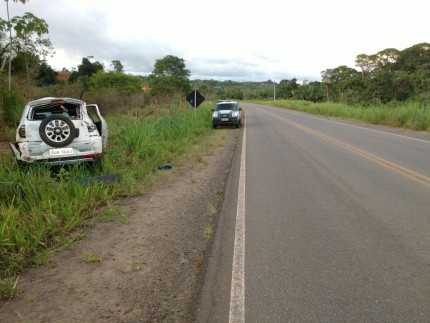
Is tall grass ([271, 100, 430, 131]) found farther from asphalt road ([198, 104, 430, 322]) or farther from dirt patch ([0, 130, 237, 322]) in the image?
dirt patch ([0, 130, 237, 322])

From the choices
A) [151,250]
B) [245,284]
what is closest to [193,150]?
[151,250]

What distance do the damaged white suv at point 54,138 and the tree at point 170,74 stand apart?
44266 millimetres

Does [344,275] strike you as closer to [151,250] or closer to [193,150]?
[151,250]

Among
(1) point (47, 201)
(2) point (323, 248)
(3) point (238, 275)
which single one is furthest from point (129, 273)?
(1) point (47, 201)

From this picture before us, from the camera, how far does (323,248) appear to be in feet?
14.6

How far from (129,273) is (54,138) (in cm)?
461

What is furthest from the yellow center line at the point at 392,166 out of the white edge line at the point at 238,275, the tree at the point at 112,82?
the tree at the point at 112,82

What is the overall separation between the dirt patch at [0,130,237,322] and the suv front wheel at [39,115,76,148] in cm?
230

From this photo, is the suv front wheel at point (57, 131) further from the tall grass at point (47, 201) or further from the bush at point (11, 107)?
the bush at point (11, 107)

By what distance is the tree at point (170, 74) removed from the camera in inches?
2048

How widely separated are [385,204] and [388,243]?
5.62 ft

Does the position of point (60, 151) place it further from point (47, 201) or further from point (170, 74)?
point (170, 74)

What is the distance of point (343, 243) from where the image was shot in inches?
181

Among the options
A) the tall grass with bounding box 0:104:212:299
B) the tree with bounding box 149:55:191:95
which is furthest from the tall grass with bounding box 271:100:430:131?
the tree with bounding box 149:55:191:95
